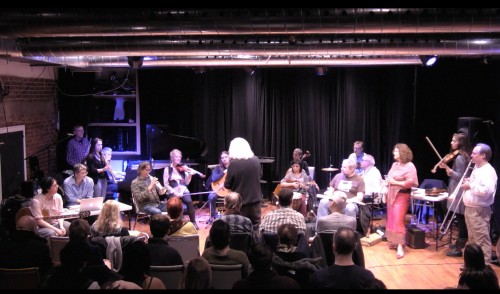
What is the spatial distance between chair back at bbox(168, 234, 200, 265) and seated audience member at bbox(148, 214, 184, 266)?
0.61 meters

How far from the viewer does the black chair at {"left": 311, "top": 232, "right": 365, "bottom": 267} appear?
500 cm

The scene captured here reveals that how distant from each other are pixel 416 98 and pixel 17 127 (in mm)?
7615

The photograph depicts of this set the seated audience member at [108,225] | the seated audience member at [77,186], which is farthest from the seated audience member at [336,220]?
the seated audience member at [77,186]

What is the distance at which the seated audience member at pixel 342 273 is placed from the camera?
3742 millimetres

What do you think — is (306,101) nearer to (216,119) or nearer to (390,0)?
(216,119)

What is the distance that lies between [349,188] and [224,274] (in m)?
4.14

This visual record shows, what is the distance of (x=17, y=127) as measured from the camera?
923cm

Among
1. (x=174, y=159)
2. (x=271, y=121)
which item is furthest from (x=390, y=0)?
(x=271, y=121)

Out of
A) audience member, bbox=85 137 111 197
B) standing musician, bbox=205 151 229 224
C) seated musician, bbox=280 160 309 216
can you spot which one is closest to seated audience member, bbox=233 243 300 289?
seated musician, bbox=280 160 309 216

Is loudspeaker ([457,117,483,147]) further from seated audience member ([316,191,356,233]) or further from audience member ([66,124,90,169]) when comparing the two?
audience member ([66,124,90,169])

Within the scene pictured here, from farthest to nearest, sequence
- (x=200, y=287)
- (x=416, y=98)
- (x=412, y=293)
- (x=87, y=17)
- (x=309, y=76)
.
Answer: (x=309, y=76) < (x=416, y=98) < (x=87, y=17) < (x=200, y=287) < (x=412, y=293)

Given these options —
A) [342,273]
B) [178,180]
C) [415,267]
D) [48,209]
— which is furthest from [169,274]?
[178,180]

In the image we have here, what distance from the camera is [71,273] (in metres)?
3.59

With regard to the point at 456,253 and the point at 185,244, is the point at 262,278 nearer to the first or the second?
the point at 185,244
